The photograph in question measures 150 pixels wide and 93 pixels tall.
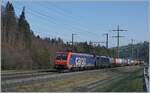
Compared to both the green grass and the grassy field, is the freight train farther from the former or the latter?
the green grass

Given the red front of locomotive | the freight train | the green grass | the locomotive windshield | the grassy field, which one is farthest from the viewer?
the locomotive windshield

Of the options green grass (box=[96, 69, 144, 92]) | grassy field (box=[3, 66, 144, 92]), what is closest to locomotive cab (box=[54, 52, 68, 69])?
grassy field (box=[3, 66, 144, 92])

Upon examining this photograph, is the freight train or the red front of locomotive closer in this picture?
the red front of locomotive

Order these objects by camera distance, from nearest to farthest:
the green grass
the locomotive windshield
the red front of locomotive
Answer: the green grass, the red front of locomotive, the locomotive windshield

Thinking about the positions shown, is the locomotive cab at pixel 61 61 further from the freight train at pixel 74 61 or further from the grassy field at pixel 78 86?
the grassy field at pixel 78 86

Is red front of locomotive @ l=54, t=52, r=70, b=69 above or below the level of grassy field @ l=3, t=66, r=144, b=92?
above

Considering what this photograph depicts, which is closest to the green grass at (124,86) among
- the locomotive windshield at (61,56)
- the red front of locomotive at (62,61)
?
the red front of locomotive at (62,61)

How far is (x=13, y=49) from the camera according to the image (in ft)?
229

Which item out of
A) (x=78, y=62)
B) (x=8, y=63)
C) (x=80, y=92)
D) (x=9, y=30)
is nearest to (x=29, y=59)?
(x=8, y=63)

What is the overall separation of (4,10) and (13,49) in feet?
58.6

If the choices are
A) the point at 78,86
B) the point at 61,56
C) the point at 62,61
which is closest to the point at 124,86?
the point at 78,86

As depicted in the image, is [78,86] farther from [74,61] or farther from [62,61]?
[74,61]

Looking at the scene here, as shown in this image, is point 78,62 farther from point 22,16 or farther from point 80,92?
point 22,16

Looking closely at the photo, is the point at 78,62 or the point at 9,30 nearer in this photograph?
the point at 78,62
